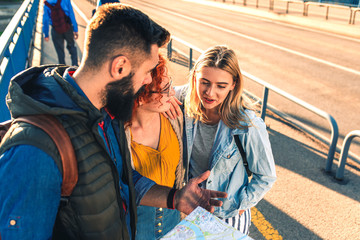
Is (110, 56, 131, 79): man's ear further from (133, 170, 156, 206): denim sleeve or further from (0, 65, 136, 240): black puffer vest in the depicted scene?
(133, 170, 156, 206): denim sleeve

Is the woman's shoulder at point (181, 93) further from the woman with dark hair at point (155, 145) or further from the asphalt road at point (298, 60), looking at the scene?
the asphalt road at point (298, 60)

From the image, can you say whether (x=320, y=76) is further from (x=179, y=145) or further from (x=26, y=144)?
(x=26, y=144)

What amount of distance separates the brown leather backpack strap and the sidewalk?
1.61m

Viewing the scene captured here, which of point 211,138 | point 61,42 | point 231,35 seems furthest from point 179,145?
point 231,35

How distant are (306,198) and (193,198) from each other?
8.84ft

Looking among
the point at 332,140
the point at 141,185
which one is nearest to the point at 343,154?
the point at 332,140

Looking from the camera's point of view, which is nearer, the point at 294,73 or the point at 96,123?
the point at 96,123

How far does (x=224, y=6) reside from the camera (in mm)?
31875

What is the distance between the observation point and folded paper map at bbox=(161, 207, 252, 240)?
5.20 feet

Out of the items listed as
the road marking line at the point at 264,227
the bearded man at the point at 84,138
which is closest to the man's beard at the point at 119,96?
the bearded man at the point at 84,138

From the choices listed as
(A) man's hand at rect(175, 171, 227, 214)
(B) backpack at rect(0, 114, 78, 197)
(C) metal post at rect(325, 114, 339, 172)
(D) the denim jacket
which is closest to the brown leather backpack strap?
(B) backpack at rect(0, 114, 78, 197)

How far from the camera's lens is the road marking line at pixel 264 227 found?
11.6ft

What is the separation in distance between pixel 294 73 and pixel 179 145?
884cm

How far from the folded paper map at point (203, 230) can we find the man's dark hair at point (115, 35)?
3.15 ft
